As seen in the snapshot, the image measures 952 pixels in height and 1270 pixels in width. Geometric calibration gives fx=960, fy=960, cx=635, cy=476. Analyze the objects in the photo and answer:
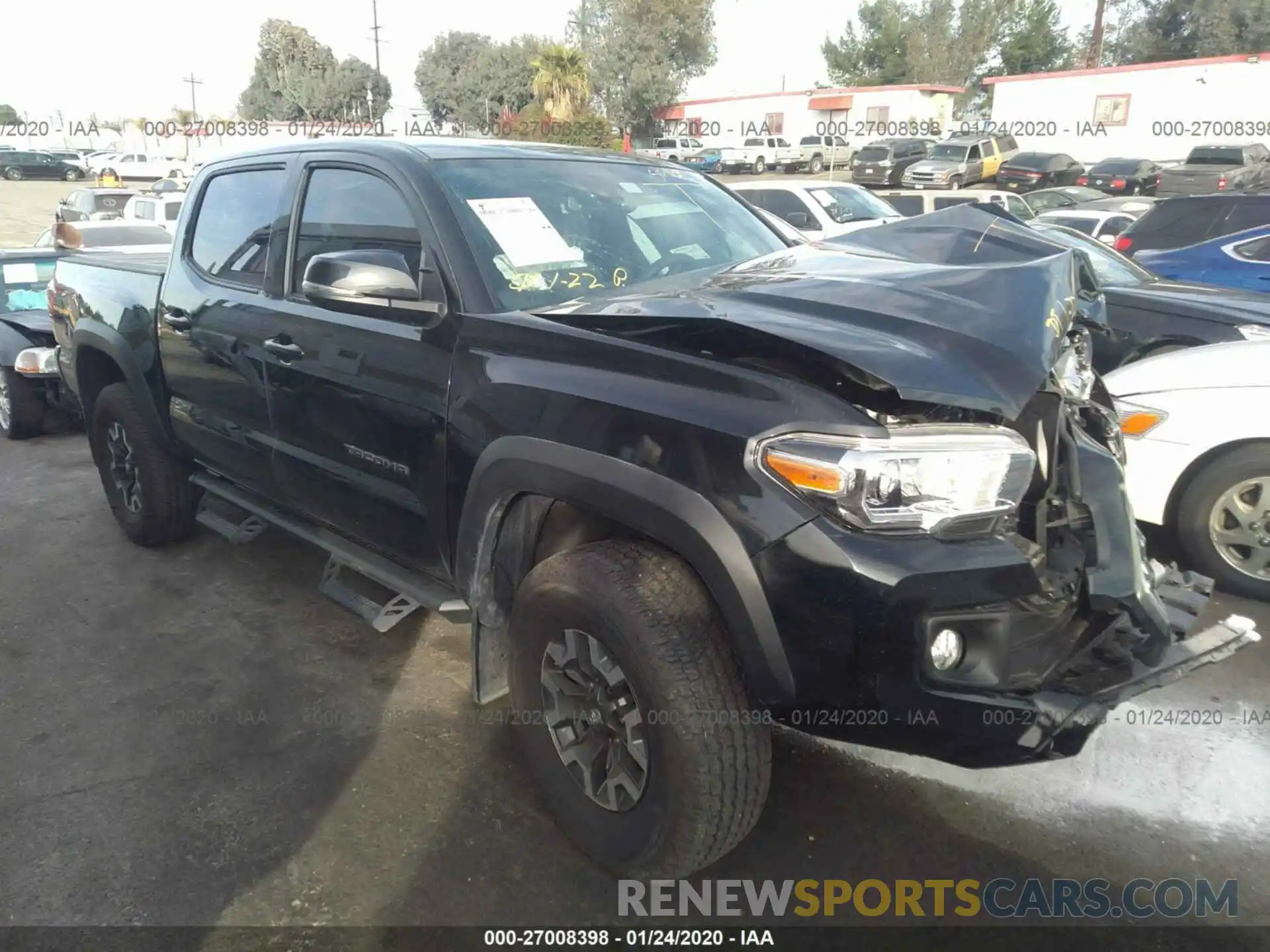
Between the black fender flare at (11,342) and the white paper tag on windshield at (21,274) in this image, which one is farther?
the white paper tag on windshield at (21,274)

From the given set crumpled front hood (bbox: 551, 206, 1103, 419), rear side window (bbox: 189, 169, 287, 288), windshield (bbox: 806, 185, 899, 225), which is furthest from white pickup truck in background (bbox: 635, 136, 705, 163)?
crumpled front hood (bbox: 551, 206, 1103, 419)

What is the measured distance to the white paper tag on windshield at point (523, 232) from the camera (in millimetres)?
2984

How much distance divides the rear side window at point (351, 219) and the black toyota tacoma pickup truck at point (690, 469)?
0.01 metres

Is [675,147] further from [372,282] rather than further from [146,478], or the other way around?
[372,282]

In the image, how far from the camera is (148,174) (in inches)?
1644

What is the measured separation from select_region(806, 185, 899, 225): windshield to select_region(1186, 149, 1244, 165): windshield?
621 inches

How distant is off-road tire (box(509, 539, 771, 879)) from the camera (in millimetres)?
2230

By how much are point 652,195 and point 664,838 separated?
2.28 meters

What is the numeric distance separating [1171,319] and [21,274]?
894cm

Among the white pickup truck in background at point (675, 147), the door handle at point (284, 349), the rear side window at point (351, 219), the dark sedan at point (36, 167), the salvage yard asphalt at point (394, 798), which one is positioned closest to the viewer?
the salvage yard asphalt at point (394, 798)

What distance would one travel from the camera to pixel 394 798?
9.86 feet

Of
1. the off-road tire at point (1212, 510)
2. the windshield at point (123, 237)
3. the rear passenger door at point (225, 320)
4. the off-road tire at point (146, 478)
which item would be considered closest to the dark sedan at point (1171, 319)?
the off-road tire at point (1212, 510)

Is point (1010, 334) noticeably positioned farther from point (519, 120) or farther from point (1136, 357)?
point (519, 120)

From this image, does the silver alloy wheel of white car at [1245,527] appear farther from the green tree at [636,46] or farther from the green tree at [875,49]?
the green tree at [875,49]
